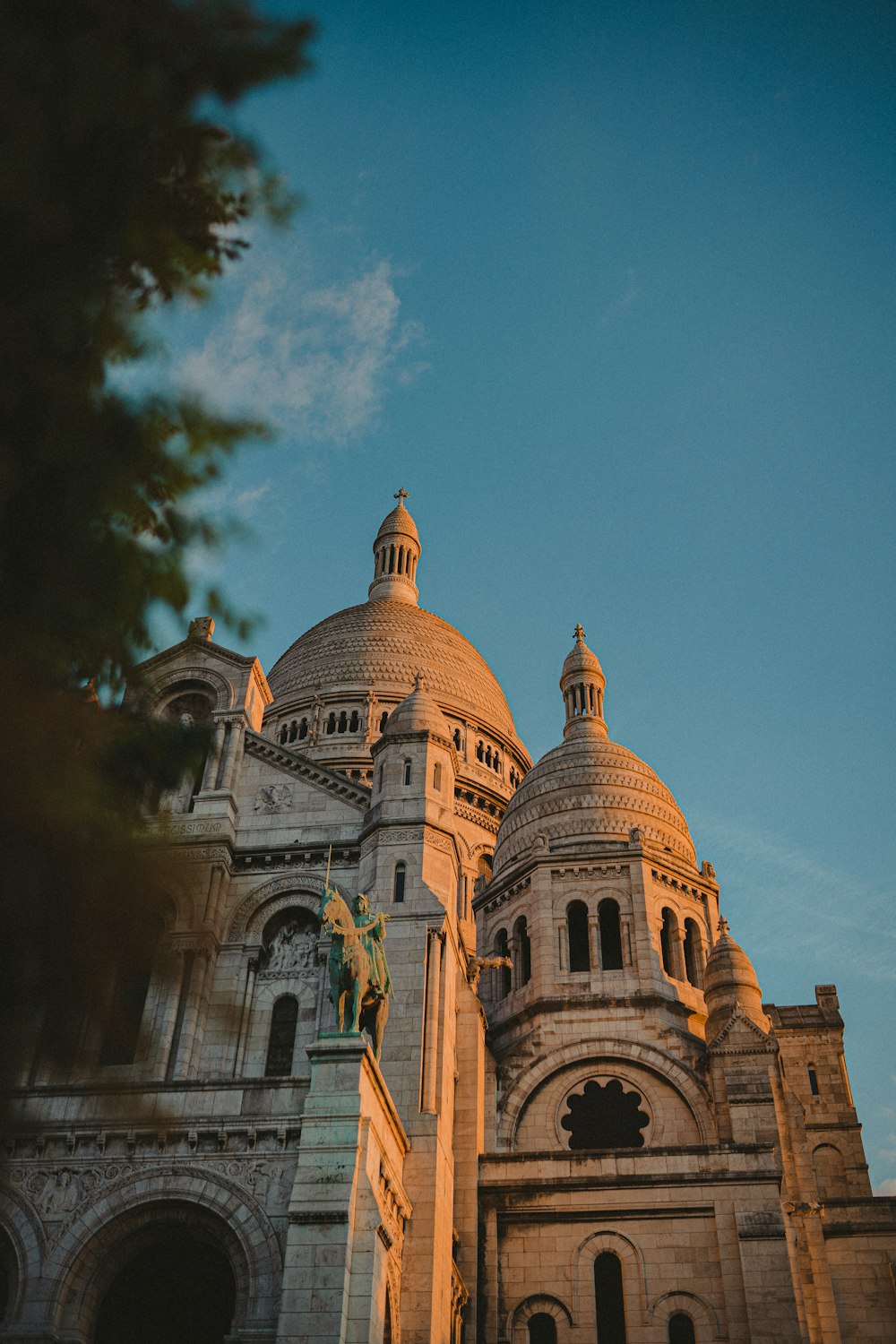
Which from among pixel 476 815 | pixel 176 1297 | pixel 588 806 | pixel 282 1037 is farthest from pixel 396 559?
pixel 176 1297

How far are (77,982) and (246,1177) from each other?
13.1 metres

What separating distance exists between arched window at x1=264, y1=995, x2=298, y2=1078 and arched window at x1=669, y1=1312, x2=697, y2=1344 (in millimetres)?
9617

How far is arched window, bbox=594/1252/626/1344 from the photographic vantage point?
2592 centimetres

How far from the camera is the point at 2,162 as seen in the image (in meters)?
6.32

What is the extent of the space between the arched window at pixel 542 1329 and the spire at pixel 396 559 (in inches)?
1473

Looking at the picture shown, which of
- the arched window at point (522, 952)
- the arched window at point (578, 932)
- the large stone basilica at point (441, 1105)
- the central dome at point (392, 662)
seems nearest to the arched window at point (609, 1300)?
the large stone basilica at point (441, 1105)

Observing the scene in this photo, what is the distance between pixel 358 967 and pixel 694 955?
17.0 m

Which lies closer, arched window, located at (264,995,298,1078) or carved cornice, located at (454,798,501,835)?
arched window, located at (264,995,298,1078)

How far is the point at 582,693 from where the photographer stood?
43.6 m

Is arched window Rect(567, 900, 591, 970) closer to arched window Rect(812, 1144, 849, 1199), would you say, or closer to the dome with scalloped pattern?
the dome with scalloped pattern

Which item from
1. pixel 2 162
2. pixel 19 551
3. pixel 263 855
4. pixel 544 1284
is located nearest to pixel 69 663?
pixel 19 551

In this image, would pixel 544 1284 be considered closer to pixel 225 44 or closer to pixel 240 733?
pixel 240 733

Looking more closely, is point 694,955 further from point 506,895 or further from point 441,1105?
point 441,1105

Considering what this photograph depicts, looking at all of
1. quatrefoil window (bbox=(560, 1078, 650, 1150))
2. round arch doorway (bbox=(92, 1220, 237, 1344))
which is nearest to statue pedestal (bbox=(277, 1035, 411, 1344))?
round arch doorway (bbox=(92, 1220, 237, 1344))
